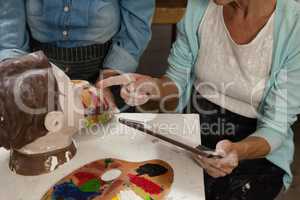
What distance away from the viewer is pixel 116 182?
0.80m

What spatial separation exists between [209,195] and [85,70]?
546 millimetres

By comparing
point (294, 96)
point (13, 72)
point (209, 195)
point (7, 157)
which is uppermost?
point (13, 72)

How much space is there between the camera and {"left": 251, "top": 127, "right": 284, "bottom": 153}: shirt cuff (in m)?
0.99

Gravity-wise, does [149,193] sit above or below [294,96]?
below

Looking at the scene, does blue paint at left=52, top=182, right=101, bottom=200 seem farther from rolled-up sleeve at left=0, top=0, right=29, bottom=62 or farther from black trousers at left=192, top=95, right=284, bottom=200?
rolled-up sleeve at left=0, top=0, right=29, bottom=62

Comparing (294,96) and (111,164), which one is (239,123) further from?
(111,164)

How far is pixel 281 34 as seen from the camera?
0.97m

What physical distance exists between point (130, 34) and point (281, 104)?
1.76 feet

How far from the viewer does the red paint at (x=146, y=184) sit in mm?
773

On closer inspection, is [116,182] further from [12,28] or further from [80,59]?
[12,28]

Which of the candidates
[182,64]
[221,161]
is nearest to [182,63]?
[182,64]

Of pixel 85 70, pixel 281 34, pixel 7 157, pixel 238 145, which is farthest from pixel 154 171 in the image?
pixel 85 70

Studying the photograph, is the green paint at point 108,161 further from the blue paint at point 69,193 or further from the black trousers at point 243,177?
the black trousers at point 243,177

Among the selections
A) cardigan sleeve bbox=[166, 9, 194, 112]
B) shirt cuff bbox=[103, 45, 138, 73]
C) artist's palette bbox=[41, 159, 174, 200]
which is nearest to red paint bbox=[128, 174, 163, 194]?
artist's palette bbox=[41, 159, 174, 200]
